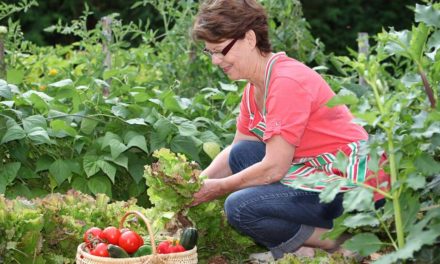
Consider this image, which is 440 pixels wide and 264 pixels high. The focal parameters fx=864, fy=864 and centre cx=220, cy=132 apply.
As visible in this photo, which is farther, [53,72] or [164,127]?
[53,72]

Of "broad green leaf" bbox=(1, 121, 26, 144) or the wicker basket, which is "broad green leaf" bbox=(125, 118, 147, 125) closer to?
"broad green leaf" bbox=(1, 121, 26, 144)

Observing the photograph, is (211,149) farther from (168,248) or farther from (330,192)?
(330,192)

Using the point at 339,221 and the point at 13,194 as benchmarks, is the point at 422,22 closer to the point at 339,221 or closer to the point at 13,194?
the point at 339,221

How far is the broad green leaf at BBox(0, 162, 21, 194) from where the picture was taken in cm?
422

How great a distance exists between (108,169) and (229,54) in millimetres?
1024

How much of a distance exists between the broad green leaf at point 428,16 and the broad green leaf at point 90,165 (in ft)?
6.47

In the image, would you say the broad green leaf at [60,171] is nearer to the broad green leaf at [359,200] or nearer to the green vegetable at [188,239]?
the green vegetable at [188,239]

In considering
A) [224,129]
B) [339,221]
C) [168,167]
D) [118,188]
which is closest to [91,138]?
[118,188]

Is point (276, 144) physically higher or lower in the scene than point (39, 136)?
higher

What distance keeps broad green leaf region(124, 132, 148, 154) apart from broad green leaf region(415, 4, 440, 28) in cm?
177

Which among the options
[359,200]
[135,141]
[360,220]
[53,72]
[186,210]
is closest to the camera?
[359,200]

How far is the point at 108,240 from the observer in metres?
3.26

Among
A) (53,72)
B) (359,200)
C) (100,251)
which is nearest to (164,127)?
(100,251)

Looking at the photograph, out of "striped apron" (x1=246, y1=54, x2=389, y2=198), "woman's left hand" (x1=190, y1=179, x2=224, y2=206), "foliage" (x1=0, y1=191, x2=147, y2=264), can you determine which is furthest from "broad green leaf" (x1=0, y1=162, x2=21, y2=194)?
"striped apron" (x1=246, y1=54, x2=389, y2=198)
